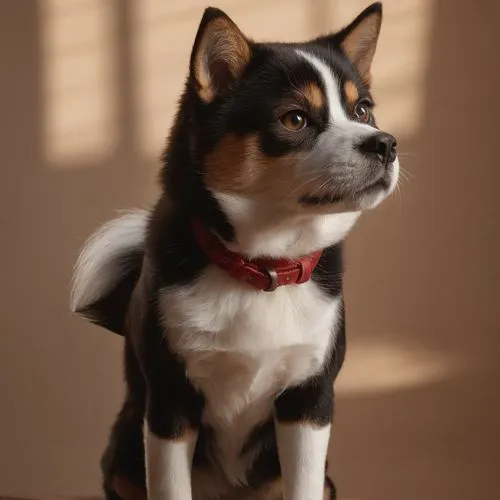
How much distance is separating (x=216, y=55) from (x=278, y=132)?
0.13 meters

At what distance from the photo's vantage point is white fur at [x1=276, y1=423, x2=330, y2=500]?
1200mm

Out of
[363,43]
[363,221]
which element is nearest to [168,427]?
[363,43]

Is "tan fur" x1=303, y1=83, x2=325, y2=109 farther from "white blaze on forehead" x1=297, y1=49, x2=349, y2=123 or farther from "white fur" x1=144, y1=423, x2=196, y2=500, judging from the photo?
"white fur" x1=144, y1=423, x2=196, y2=500

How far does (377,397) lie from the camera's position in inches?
70.3

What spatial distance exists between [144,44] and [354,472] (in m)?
0.97

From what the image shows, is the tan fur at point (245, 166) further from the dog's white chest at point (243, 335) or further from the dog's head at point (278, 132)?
Answer: the dog's white chest at point (243, 335)

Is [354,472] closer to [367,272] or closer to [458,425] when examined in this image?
[458,425]

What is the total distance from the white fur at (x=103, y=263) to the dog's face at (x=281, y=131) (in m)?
0.33

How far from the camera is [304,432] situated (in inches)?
47.2

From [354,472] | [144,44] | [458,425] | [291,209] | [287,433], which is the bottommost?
[354,472]

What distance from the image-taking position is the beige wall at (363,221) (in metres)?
1.70

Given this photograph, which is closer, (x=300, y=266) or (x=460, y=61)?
(x=300, y=266)

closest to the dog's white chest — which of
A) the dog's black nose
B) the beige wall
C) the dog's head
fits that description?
the dog's head

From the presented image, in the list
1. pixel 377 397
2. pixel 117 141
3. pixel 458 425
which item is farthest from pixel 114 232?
pixel 458 425
